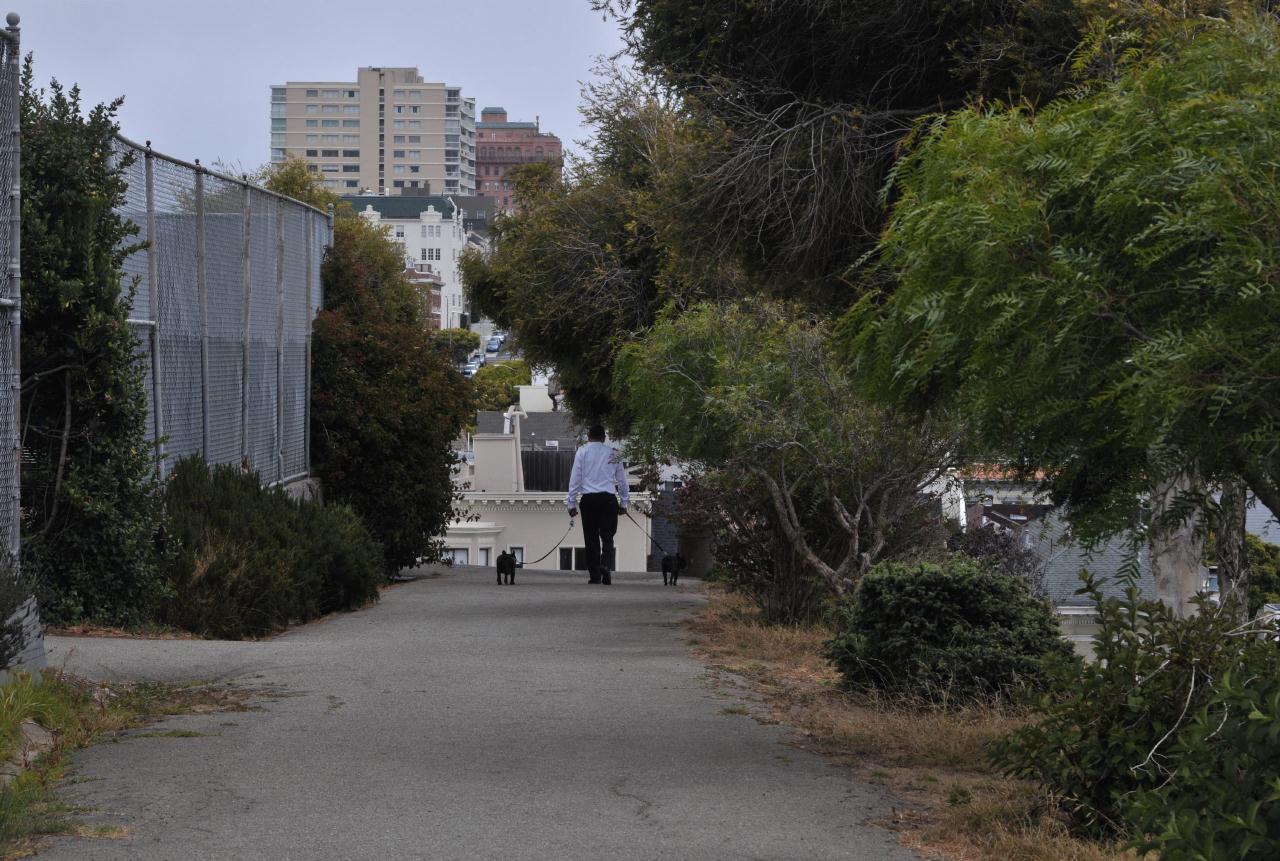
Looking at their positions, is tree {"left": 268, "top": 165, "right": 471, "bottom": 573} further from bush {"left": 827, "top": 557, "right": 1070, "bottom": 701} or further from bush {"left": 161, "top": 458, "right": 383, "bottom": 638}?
bush {"left": 827, "top": 557, "right": 1070, "bottom": 701}

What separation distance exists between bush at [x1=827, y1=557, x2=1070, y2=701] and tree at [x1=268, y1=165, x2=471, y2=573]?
11.5 metres

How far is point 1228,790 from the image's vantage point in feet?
14.2

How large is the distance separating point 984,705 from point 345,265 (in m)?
14.2

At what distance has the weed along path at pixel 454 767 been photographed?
5.88 meters

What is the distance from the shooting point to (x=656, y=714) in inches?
352

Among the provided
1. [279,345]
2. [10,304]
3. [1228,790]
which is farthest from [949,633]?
[279,345]

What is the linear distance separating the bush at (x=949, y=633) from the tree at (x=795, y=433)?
235 centimetres

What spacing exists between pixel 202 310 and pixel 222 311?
33.3 inches

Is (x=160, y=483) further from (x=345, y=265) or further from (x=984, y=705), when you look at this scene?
(x=345, y=265)

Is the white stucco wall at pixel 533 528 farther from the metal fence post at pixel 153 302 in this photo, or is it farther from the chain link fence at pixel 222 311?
the metal fence post at pixel 153 302

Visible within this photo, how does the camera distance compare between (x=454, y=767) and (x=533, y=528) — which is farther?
(x=533, y=528)

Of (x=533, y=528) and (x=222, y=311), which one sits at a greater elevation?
(x=222, y=311)

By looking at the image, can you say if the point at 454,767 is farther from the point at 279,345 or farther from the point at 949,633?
the point at 279,345

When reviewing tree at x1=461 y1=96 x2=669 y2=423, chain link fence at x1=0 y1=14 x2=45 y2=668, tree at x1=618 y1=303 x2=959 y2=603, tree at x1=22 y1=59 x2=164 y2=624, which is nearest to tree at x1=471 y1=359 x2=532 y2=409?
tree at x1=461 y1=96 x2=669 y2=423
